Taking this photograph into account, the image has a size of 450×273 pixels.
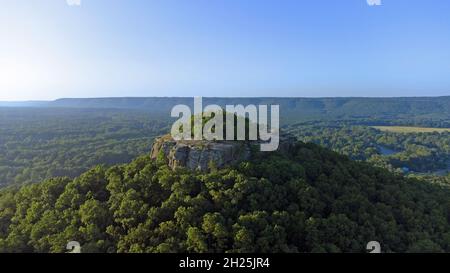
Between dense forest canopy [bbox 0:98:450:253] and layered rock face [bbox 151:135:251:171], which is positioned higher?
layered rock face [bbox 151:135:251:171]

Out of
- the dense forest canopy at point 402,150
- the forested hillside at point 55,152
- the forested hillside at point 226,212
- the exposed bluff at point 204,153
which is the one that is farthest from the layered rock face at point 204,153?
the dense forest canopy at point 402,150

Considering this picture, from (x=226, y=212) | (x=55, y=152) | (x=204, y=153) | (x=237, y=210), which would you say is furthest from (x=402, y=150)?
(x=226, y=212)

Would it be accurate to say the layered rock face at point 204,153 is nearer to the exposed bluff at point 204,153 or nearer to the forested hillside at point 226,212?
the exposed bluff at point 204,153

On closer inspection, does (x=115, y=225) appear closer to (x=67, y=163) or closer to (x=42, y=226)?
(x=42, y=226)

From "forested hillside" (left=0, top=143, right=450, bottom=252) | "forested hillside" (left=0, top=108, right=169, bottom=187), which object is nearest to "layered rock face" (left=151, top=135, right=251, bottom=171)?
"forested hillside" (left=0, top=143, right=450, bottom=252)

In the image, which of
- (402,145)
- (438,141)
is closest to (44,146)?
(402,145)

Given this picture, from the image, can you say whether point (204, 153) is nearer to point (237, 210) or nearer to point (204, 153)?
point (204, 153)

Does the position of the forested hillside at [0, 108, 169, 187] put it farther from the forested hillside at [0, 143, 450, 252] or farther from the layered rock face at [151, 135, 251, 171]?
the layered rock face at [151, 135, 251, 171]
